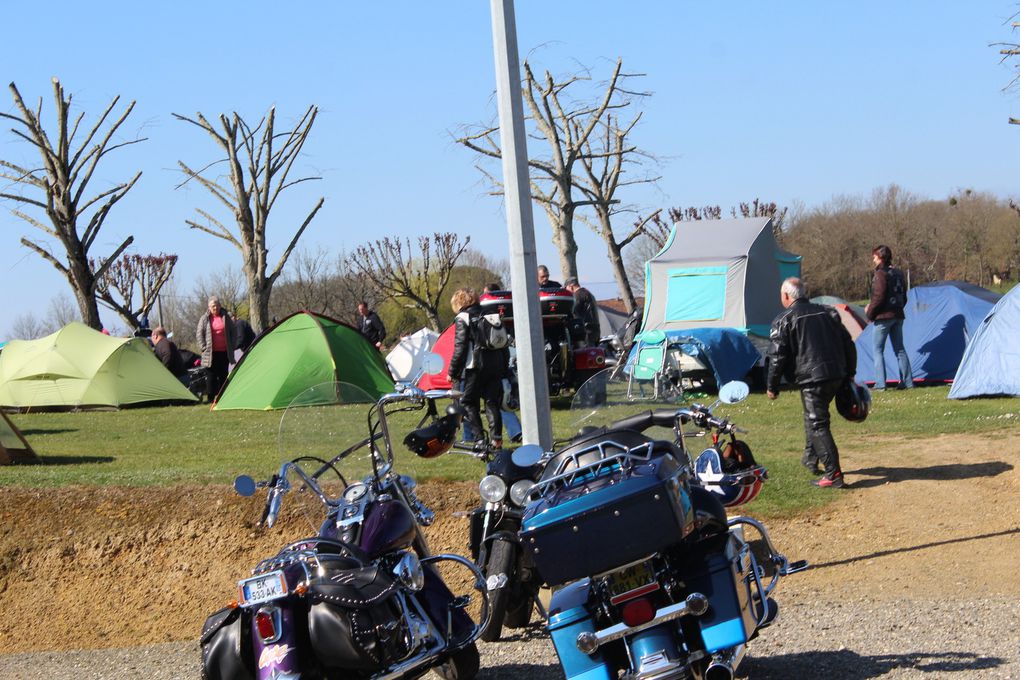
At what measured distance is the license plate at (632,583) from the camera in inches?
180

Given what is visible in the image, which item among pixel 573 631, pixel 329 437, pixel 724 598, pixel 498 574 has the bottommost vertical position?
pixel 498 574

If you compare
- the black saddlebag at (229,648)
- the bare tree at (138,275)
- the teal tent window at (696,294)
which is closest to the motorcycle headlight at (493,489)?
the black saddlebag at (229,648)

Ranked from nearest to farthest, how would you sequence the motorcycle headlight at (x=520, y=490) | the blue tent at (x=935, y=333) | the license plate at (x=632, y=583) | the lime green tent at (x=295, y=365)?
1. the license plate at (x=632, y=583)
2. the motorcycle headlight at (x=520, y=490)
3. the blue tent at (x=935, y=333)
4. the lime green tent at (x=295, y=365)

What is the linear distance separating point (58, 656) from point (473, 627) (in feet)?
11.6

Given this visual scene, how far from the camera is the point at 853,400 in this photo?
9.04 meters

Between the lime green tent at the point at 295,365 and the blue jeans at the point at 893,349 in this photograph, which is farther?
the lime green tent at the point at 295,365

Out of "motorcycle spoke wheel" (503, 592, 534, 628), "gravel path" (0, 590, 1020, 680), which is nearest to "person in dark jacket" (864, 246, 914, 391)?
"gravel path" (0, 590, 1020, 680)

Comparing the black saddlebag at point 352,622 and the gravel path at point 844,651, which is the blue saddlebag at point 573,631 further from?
the gravel path at point 844,651

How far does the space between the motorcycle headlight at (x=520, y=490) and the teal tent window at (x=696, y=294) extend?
13297mm

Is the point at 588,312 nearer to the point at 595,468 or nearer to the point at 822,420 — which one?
the point at 822,420

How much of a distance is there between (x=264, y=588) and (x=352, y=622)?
1.27ft

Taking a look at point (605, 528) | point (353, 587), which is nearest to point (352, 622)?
point (353, 587)

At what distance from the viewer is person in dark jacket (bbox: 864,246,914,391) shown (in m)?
14.9

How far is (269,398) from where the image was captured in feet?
58.1
